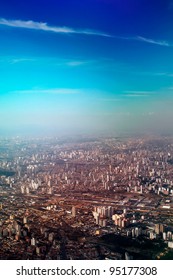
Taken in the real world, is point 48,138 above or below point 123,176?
above

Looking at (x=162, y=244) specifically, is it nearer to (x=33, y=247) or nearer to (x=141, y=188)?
(x=33, y=247)

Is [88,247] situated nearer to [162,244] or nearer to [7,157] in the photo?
[162,244]

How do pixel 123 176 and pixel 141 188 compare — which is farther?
pixel 123 176

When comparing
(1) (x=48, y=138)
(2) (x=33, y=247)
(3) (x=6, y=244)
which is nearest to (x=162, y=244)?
(2) (x=33, y=247)

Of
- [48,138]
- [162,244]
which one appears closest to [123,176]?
[48,138]
